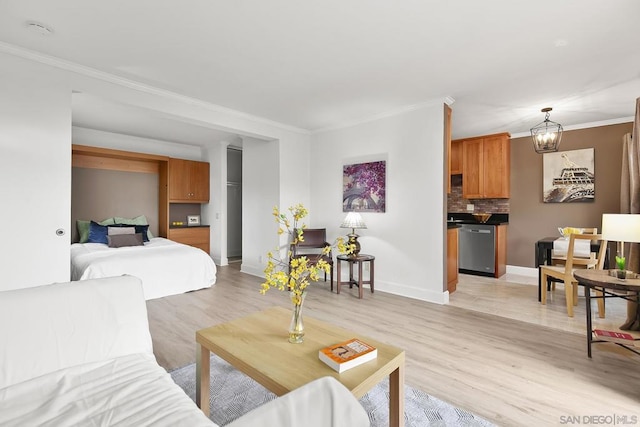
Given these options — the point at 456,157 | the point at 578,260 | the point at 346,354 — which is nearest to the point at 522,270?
the point at 578,260

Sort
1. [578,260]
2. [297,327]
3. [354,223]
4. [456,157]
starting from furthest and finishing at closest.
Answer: [456,157] → [354,223] → [578,260] → [297,327]

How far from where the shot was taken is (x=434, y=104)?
385 cm

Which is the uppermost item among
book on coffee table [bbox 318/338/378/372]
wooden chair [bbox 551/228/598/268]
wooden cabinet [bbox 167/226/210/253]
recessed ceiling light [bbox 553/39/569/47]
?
recessed ceiling light [bbox 553/39/569/47]

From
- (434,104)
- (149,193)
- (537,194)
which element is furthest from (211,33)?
(537,194)

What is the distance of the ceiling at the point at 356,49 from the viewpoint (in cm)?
213

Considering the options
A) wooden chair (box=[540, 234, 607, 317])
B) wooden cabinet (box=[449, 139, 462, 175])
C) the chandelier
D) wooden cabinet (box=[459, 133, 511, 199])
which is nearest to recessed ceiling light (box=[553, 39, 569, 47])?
the chandelier

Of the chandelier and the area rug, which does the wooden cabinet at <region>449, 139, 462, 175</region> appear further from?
the area rug

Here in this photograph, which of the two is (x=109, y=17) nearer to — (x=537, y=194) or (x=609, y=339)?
(x=609, y=339)

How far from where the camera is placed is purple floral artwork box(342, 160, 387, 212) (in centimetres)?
445

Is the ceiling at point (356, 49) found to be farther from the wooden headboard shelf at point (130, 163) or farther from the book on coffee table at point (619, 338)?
the book on coffee table at point (619, 338)

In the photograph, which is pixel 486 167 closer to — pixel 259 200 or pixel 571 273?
pixel 571 273

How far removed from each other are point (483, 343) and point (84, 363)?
2.90 m
